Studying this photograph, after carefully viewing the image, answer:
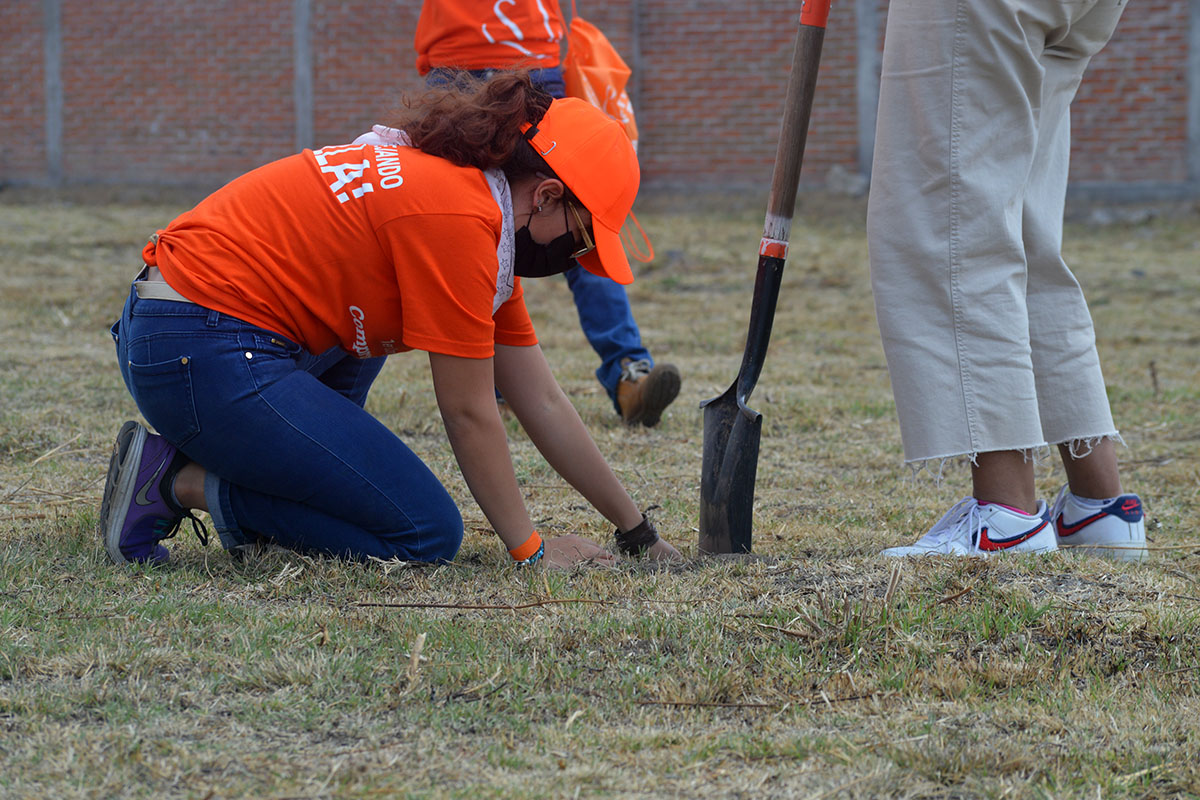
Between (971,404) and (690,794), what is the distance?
1.27 metres

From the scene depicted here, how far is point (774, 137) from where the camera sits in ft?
36.3

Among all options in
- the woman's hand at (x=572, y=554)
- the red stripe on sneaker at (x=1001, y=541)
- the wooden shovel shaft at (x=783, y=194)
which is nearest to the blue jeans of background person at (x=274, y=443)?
the woman's hand at (x=572, y=554)

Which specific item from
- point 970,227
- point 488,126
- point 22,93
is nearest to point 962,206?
point 970,227

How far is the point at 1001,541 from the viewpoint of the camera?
2.61 m

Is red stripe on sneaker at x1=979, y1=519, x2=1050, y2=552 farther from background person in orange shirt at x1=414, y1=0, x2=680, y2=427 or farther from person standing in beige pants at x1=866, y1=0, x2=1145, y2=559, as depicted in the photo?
background person in orange shirt at x1=414, y1=0, x2=680, y2=427

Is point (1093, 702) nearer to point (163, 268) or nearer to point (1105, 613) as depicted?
point (1105, 613)

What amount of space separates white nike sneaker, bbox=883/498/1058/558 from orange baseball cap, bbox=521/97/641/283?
35.6 inches

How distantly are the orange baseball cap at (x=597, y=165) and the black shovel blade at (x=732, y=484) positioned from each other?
51 cm

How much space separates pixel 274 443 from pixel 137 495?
1.16ft

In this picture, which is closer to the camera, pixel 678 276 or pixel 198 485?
pixel 198 485

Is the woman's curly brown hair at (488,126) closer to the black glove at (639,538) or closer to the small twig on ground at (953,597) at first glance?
the black glove at (639,538)

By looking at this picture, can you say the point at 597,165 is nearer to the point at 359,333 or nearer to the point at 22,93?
the point at 359,333

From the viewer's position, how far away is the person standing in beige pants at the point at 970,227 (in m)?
2.51

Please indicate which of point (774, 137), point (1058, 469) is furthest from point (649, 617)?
point (774, 137)
